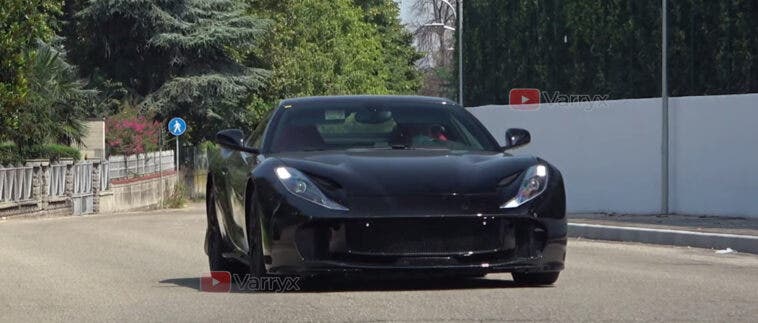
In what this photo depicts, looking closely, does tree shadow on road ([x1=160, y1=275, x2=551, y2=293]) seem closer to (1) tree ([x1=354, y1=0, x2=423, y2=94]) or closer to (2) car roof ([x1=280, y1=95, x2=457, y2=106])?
(2) car roof ([x1=280, y1=95, x2=457, y2=106])

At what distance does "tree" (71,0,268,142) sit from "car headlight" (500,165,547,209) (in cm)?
5264

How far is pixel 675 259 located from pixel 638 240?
14.6 feet

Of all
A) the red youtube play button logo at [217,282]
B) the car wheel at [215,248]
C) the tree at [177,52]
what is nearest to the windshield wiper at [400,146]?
the red youtube play button logo at [217,282]

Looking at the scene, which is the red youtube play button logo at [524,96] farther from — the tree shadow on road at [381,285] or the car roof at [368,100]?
the tree shadow on road at [381,285]

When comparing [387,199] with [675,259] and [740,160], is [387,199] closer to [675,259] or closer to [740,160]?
[675,259]

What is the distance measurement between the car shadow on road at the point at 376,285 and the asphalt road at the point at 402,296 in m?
0.01


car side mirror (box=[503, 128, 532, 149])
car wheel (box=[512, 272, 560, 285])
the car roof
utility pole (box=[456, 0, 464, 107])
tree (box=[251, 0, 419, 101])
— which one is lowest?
car wheel (box=[512, 272, 560, 285])

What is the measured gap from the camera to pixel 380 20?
99938 mm

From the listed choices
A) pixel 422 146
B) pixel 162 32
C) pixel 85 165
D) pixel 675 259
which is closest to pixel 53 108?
pixel 85 165

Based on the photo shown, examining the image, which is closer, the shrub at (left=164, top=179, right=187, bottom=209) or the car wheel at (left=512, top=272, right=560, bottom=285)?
the car wheel at (left=512, top=272, right=560, bottom=285)

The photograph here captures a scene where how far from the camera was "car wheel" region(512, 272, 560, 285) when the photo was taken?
10.6m

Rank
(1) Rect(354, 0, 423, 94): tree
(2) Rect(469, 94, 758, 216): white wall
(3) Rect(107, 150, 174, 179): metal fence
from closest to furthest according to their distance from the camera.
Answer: (2) Rect(469, 94, 758, 216): white wall
(3) Rect(107, 150, 174, 179): metal fence
(1) Rect(354, 0, 423, 94): tree

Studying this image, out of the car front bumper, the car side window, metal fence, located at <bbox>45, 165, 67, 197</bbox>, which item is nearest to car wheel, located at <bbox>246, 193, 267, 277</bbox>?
the car front bumper

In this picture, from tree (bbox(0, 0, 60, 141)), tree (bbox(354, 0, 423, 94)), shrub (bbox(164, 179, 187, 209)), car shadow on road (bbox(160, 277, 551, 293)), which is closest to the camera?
car shadow on road (bbox(160, 277, 551, 293))
